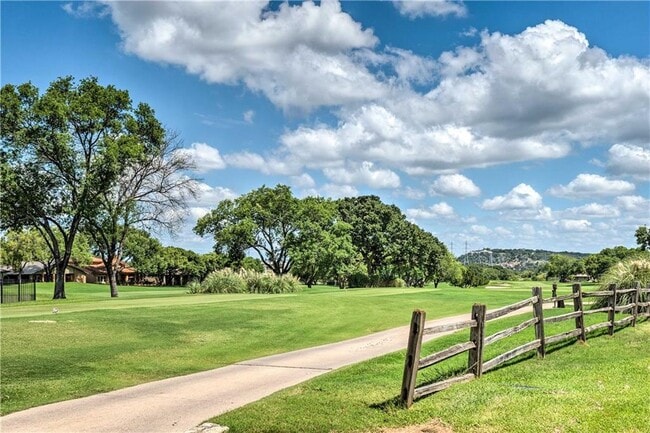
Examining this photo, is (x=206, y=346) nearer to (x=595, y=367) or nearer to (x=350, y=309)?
(x=595, y=367)

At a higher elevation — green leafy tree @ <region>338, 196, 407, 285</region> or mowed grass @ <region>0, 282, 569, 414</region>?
green leafy tree @ <region>338, 196, 407, 285</region>

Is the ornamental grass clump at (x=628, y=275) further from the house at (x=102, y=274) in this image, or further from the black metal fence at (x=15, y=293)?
the house at (x=102, y=274)

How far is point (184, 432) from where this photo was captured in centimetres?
718

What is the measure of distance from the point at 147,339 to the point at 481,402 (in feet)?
34.3

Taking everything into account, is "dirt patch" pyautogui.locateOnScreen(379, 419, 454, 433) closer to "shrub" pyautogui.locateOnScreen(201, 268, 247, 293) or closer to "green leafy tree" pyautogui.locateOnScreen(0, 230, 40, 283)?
"shrub" pyautogui.locateOnScreen(201, 268, 247, 293)

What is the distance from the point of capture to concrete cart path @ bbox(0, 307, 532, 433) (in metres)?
7.72

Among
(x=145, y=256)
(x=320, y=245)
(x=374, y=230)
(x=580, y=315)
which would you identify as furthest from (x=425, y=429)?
(x=145, y=256)

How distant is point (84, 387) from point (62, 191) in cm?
2916

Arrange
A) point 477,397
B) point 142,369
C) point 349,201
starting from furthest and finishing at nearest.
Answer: point 349,201 → point 142,369 → point 477,397

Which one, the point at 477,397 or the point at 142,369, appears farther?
the point at 142,369

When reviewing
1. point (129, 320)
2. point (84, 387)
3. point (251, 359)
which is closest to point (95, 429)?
point (84, 387)

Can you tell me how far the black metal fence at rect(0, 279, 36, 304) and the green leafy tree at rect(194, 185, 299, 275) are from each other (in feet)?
82.1

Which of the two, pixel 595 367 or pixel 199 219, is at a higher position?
pixel 199 219

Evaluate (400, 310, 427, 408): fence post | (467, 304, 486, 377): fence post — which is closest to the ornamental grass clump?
(467, 304, 486, 377): fence post
